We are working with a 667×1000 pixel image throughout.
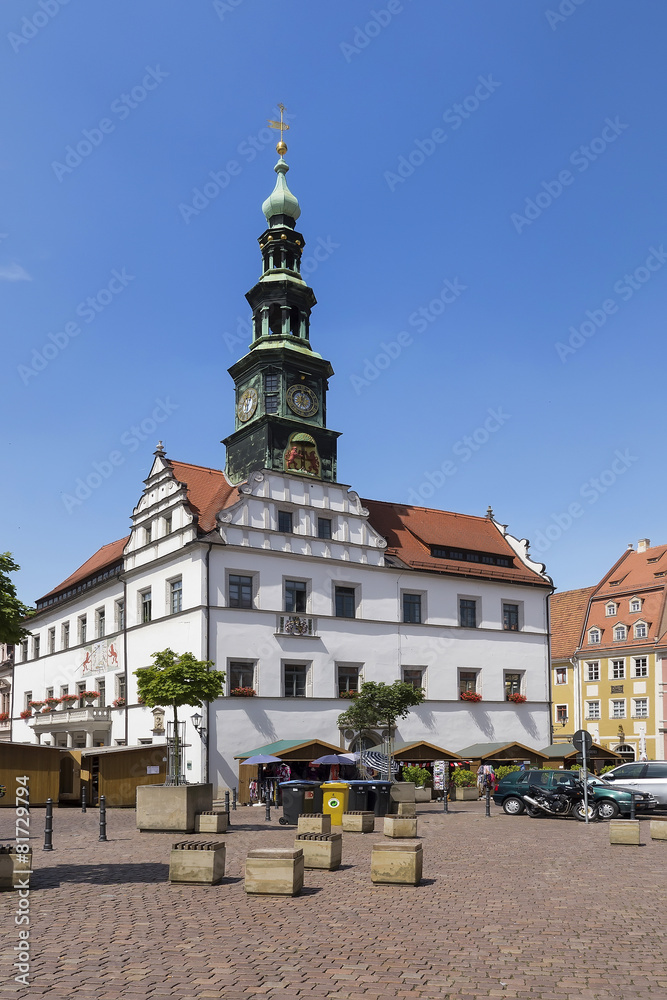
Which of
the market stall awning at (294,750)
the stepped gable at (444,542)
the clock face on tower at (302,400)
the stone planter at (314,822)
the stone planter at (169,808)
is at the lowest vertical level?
the market stall awning at (294,750)

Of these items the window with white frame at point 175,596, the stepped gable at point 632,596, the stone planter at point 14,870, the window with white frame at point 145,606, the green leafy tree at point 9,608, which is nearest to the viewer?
the stone planter at point 14,870

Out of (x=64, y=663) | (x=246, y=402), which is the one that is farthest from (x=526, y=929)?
(x=64, y=663)

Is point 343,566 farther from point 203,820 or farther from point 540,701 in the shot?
point 203,820

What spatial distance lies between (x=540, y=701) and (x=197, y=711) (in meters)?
20.7

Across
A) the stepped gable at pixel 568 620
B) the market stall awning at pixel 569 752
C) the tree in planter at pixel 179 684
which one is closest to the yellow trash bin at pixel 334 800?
the tree in planter at pixel 179 684

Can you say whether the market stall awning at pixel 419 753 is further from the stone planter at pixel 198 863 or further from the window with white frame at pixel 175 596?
the stone planter at pixel 198 863

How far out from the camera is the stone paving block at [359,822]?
23.2 meters

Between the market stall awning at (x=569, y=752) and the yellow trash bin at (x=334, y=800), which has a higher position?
the yellow trash bin at (x=334, y=800)

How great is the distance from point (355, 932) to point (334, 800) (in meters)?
16.1

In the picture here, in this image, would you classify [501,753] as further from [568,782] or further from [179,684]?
[179,684]

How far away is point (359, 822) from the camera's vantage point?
23.2 m

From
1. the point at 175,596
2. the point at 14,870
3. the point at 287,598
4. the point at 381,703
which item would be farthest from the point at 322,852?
the point at 175,596

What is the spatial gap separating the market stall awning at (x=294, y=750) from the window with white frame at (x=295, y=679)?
307cm

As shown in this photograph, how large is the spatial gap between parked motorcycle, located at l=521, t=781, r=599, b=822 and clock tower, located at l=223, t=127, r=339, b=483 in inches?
798
